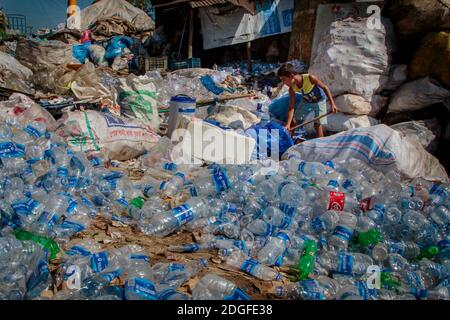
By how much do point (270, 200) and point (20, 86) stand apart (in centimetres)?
525

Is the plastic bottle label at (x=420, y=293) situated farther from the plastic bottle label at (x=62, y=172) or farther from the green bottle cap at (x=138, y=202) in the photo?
the plastic bottle label at (x=62, y=172)

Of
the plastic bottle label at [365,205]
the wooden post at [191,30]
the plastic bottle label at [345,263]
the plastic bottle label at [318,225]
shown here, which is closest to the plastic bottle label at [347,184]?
the plastic bottle label at [365,205]

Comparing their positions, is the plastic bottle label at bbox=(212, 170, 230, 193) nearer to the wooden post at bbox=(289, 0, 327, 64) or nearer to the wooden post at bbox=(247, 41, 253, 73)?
the wooden post at bbox=(289, 0, 327, 64)

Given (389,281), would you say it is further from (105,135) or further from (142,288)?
(105,135)

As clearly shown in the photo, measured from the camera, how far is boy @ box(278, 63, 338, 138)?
4.67 m

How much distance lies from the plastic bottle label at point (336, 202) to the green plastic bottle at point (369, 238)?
31cm

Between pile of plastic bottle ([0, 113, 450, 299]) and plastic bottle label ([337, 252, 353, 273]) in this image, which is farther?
plastic bottle label ([337, 252, 353, 273])

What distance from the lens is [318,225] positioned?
8.61ft

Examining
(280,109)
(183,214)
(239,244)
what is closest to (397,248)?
(239,244)

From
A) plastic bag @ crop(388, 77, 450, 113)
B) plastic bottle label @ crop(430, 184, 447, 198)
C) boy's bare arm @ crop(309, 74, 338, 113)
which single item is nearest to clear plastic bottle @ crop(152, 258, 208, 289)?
plastic bottle label @ crop(430, 184, 447, 198)

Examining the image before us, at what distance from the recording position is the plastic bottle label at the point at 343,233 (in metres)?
2.44

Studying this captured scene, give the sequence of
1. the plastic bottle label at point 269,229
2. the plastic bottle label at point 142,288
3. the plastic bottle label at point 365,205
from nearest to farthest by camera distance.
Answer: the plastic bottle label at point 142,288
the plastic bottle label at point 269,229
the plastic bottle label at point 365,205

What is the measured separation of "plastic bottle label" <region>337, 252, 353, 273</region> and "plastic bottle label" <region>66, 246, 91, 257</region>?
1.44 metres
